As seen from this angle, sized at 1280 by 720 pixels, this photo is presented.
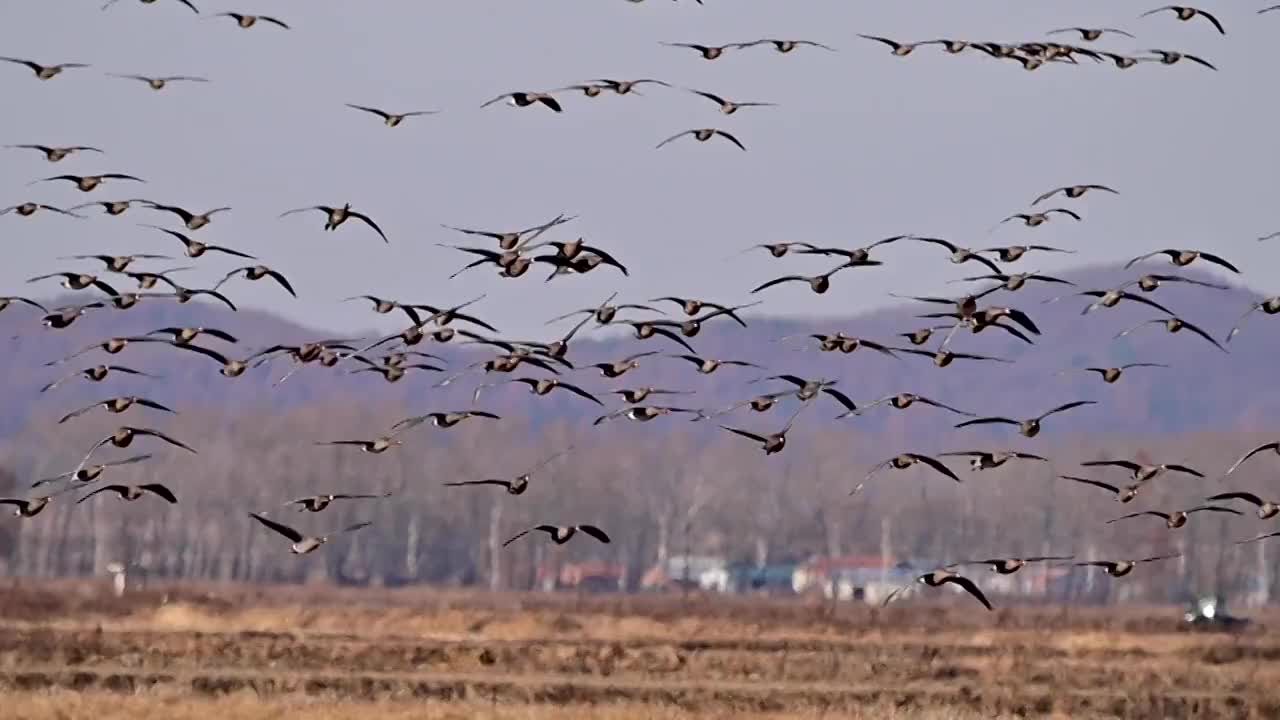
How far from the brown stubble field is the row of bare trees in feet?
265

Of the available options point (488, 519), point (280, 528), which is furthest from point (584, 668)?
point (488, 519)

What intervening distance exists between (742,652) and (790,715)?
1587 centimetres

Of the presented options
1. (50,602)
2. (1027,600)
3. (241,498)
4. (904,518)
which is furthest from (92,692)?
(904,518)

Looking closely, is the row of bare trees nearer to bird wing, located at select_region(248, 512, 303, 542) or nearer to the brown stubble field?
the brown stubble field

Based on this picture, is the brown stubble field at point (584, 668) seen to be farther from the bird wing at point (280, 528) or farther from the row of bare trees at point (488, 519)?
the row of bare trees at point (488, 519)

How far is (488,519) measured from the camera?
169875mm

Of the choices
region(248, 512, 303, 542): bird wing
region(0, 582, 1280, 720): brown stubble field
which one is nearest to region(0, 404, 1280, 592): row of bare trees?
region(0, 582, 1280, 720): brown stubble field

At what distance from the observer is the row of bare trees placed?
526ft

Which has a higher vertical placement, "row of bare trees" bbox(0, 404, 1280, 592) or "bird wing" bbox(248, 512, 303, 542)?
"row of bare trees" bbox(0, 404, 1280, 592)

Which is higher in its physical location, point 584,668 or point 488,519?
point 488,519

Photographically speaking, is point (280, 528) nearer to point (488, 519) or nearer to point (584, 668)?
point (584, 668)

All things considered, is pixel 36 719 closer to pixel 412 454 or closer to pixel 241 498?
pixel 241 498

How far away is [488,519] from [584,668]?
124 meters

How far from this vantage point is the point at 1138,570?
158000mm
